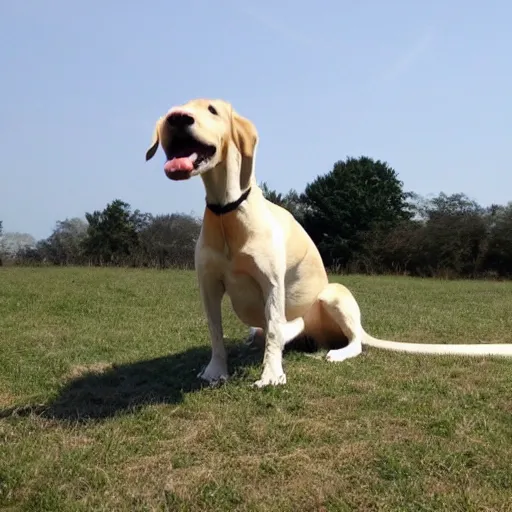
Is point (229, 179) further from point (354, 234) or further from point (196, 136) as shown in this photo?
point (354, 234)

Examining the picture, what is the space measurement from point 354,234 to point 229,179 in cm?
3857

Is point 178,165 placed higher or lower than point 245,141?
lower

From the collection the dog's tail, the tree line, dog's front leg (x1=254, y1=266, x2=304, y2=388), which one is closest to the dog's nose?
dog's front leg (x1=254, y1=266, x2=304, y2=388)

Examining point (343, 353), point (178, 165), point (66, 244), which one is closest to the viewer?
point (178, 165)

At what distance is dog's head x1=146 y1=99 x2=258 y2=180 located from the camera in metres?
4.35

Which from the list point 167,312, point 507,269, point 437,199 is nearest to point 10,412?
point 167,312

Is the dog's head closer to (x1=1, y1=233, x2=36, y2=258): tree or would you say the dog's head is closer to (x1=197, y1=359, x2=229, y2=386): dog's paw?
(x1=197, y1=359, x2=229, y2=386): dog's paw

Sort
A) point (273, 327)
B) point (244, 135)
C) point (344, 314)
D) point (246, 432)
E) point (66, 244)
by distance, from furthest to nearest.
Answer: point (66, 244) < point (344, 314) < point (273, 327) < point (244, 135) < point (246, 432)

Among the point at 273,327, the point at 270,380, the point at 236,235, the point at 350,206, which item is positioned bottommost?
the point at 270,380

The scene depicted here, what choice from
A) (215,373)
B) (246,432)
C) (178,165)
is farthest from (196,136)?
(215,373)

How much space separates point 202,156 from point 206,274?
1.16m

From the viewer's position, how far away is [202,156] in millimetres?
4508

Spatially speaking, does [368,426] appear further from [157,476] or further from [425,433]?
[157,476]

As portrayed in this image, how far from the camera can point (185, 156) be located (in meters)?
4.45
